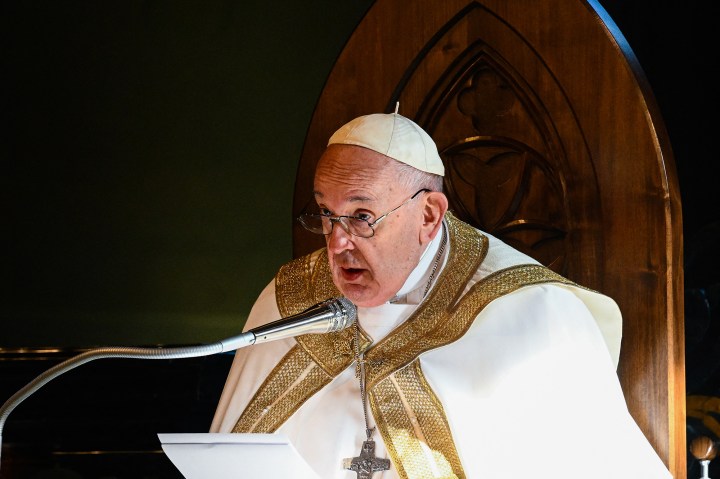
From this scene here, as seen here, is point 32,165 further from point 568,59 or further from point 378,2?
point 568,59

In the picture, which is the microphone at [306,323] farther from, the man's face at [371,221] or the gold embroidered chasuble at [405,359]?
the gold embroidered chasuble at [405,359]

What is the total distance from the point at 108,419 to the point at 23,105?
1411 mm

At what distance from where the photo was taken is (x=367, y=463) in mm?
3246

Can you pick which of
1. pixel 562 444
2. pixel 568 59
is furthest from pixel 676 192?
pixel 562 444

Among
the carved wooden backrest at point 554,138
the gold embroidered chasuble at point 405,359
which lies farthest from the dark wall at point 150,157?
the gold embroidered chasuble at point 405,359

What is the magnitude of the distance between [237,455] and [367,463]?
0.59 metres

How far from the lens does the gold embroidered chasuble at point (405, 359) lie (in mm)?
3221

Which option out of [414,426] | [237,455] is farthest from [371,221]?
[237,455]

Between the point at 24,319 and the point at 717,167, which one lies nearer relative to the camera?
the point at 717,167

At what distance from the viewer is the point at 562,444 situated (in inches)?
121

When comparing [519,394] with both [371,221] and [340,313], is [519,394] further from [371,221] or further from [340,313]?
[340,313]

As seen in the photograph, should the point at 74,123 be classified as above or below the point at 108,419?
above

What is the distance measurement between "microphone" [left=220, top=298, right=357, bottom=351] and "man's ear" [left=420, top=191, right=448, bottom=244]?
2.67 ft

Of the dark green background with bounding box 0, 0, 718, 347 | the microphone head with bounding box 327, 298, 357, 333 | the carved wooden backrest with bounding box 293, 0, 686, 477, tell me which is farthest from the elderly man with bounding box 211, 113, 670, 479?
the dark green background with bounding box 0, 0, 718, 347
